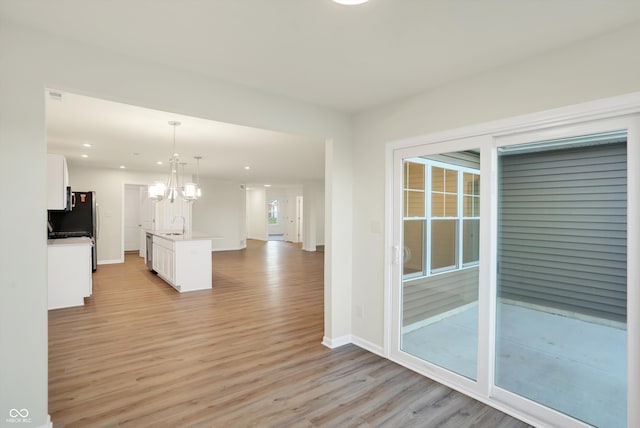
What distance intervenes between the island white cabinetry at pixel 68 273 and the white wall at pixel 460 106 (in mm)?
4179

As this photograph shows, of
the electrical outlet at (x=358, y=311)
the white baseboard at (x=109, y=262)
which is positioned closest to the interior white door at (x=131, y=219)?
the white baseboard at (x=109, y=262)

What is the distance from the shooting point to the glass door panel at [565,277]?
2037 mm

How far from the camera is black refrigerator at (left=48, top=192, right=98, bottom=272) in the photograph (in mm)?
6617

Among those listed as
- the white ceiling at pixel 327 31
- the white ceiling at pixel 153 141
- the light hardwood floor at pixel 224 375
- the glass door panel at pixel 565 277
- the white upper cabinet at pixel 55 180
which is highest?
the white ceiling at pixel 153 141

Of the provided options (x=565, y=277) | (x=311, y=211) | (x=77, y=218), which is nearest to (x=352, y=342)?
(x=565, y=277)

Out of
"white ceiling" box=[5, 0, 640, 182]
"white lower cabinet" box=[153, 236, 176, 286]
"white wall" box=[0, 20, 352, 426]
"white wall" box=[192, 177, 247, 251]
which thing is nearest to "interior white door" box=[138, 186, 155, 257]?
"white wall" box=[192, 177, 247, 251]

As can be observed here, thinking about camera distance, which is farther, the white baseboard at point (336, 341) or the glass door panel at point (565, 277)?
the white baseboard at point (336, 341)

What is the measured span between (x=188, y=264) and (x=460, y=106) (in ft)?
16.4

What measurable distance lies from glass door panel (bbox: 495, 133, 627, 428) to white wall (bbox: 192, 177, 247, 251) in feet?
31.4

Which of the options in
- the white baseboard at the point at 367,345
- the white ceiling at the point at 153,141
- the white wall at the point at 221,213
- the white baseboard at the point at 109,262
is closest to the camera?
the white baseboard at the point at 367,345

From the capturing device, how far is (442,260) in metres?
3.00

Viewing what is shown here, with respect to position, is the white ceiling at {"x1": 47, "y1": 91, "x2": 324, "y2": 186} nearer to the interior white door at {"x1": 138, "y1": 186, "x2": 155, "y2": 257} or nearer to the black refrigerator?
the black refrigerator

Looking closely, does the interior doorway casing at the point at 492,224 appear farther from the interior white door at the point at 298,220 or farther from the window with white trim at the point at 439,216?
the interior white door at the point at 298,220

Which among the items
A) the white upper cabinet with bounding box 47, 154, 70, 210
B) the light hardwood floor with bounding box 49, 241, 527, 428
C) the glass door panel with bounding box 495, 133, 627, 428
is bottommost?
the light hardwood floor with bounding box 49, 241, 527, 428
